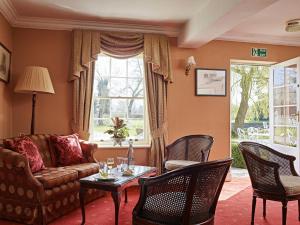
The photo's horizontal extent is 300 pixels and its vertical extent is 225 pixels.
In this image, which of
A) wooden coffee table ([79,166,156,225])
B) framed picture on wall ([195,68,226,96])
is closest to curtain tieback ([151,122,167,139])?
framed picture on wall ([195,68,226,96])

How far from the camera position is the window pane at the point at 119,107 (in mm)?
5016

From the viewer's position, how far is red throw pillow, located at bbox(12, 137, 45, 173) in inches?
128

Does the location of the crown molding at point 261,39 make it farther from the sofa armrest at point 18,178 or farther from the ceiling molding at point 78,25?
the sofa armrest at point 18,178

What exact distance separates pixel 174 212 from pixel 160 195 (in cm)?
15

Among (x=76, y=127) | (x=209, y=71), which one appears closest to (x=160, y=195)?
(x=76, y=127)

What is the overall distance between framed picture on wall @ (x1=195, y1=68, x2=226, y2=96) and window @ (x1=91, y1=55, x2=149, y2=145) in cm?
97

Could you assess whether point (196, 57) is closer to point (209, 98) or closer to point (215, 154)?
point (209, 98)

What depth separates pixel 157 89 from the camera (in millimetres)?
4875

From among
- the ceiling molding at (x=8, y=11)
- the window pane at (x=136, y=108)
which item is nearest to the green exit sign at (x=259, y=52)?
the window pane at (x=136, y=108)

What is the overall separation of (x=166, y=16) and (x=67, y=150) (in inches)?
93.9

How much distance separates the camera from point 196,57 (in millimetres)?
5191

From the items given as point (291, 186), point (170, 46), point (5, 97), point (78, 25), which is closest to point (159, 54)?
point (170, 46)

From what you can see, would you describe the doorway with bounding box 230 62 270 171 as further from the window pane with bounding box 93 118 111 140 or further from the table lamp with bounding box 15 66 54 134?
the table lamp with bounding box 15 66 54 134

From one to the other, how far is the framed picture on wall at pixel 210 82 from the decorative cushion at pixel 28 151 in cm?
285
